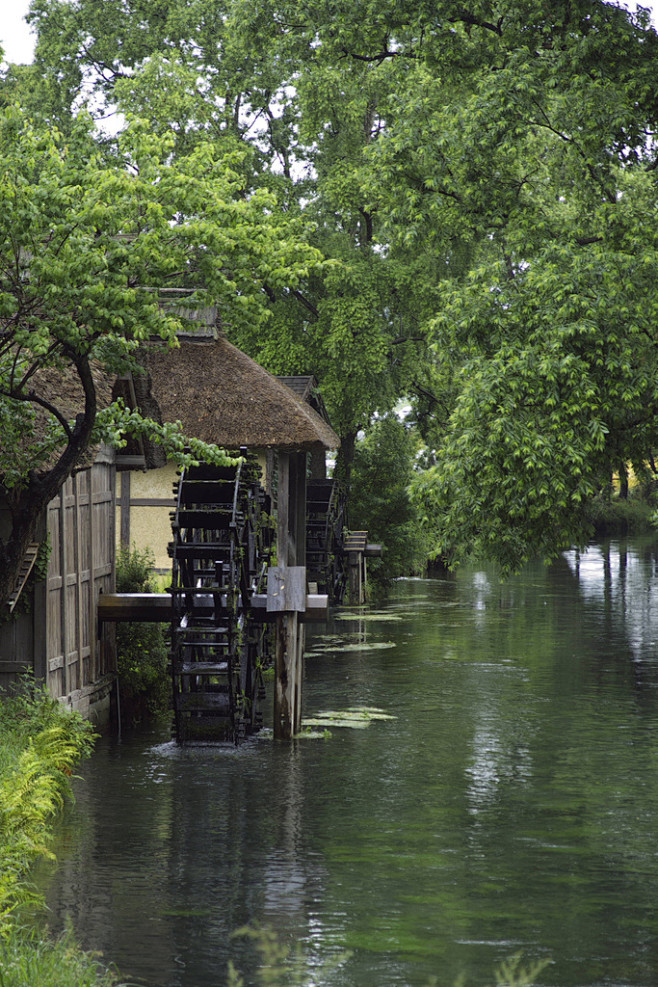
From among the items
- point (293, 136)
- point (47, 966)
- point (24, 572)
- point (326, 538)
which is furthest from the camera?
point (293, 136)

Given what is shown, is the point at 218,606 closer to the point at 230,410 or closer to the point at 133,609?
the point at 133,609

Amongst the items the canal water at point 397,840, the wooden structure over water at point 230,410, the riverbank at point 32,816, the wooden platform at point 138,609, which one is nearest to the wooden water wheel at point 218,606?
the wooden platform at point 138,609

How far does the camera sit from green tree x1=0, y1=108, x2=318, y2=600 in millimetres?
12586

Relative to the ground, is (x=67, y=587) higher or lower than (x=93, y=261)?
lower

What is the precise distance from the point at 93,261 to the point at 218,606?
6769 mm

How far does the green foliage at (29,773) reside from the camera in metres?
10.9

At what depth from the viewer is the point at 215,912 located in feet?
34.9

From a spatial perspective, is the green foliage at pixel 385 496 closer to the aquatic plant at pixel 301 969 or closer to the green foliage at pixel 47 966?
the aquatic plant at pixel 301 969

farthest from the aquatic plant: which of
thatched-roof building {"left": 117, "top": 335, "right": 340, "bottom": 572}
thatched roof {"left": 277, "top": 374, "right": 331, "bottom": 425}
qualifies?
thatched roof {"left": 277, "top": 374, "right": 331, "bottom": 425}

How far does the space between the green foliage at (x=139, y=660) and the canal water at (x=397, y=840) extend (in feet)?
5.19

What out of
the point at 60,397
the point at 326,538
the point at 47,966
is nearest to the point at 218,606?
the point at 60,397

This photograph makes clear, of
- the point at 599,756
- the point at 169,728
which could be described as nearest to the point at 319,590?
the point at 169,728

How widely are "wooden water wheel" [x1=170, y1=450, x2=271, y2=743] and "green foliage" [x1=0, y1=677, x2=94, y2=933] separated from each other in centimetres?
156

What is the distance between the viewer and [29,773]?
12.3 metres
